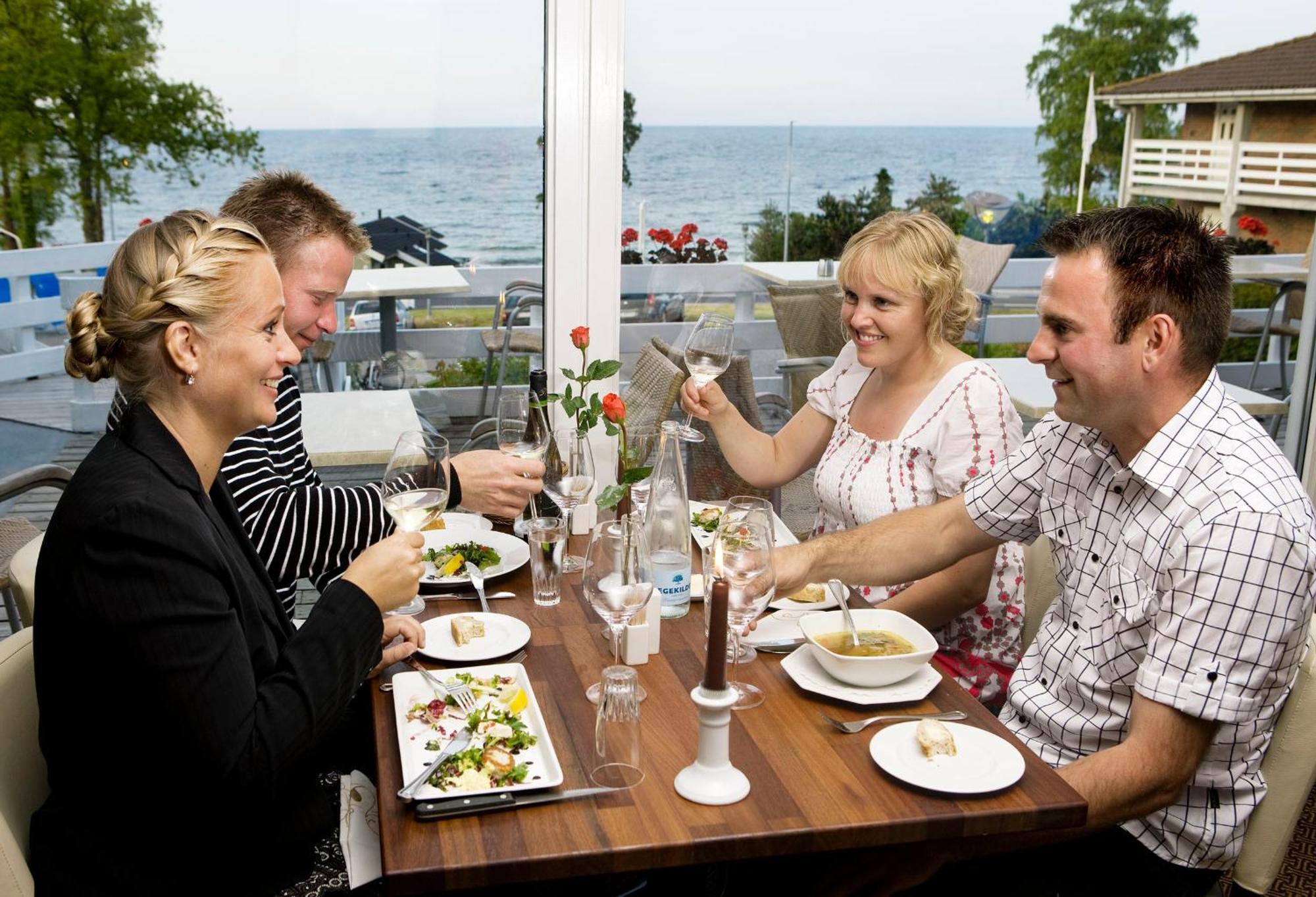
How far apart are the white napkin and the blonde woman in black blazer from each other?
0.11m

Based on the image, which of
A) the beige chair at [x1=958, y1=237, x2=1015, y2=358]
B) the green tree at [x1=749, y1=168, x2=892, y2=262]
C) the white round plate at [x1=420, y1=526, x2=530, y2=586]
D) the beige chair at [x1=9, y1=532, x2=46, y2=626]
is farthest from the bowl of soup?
the beige chair at [x1=958, y1=237, x2=1015, y2=358]

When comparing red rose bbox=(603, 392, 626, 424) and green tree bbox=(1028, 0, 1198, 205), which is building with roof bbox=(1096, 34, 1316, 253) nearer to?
green tree bbox=(1028, 0, 1198, 205)

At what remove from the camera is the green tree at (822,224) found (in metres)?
3.25

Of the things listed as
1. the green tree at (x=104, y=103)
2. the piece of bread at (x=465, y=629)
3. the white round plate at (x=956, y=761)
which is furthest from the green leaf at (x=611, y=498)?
the green tree at (x=104, y=103)

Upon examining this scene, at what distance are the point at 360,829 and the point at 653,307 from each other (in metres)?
1.93

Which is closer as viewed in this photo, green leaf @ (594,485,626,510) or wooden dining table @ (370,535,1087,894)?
wooden dining table @ (370,535,1087,894)

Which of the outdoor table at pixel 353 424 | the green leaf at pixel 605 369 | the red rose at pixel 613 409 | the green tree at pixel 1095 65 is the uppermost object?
the green tree at pixel 1095 65

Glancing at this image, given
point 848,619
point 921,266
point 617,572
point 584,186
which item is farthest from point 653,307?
point 617,572

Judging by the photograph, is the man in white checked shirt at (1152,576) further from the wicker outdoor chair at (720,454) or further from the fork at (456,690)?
the wicker outdoor chair at (720,454)

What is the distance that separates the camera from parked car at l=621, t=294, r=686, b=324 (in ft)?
10.3

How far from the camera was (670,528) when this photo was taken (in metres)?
1.98

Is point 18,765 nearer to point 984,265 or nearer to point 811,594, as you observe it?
point 811,594

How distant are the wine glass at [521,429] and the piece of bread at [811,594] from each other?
53cm

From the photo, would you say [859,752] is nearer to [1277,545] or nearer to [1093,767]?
[1093,767]
